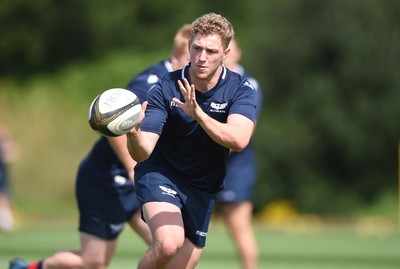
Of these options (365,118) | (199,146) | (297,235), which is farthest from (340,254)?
(365,118)

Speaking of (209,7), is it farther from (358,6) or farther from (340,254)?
(340,254)

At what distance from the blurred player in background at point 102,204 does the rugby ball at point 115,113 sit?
1631 millimetres

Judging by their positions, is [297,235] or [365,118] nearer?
[297,235]

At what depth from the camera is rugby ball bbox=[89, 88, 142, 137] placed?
6.83 metres

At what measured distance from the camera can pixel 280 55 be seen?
2831cm

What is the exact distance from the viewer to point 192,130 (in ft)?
24.1

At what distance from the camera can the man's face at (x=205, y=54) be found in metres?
7.17

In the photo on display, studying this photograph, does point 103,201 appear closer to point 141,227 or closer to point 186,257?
point 141,227

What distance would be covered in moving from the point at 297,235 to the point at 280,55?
31.5ft

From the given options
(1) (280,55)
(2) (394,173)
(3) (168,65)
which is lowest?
(2) (394,173)

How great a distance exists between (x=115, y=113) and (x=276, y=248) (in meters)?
9.42

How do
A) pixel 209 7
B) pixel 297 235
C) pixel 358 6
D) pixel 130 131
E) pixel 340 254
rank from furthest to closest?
pixel 209 7 → pixel 358 6 → pixel 297 235 → pixel 340 254 → pixel 130 131

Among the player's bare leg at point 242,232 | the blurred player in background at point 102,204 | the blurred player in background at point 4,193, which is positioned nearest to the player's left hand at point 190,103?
the blurred player in background at point 102,204

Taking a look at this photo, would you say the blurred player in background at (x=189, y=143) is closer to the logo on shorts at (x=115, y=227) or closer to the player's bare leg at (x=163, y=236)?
the player's bare leg at (x=163, y=236)
